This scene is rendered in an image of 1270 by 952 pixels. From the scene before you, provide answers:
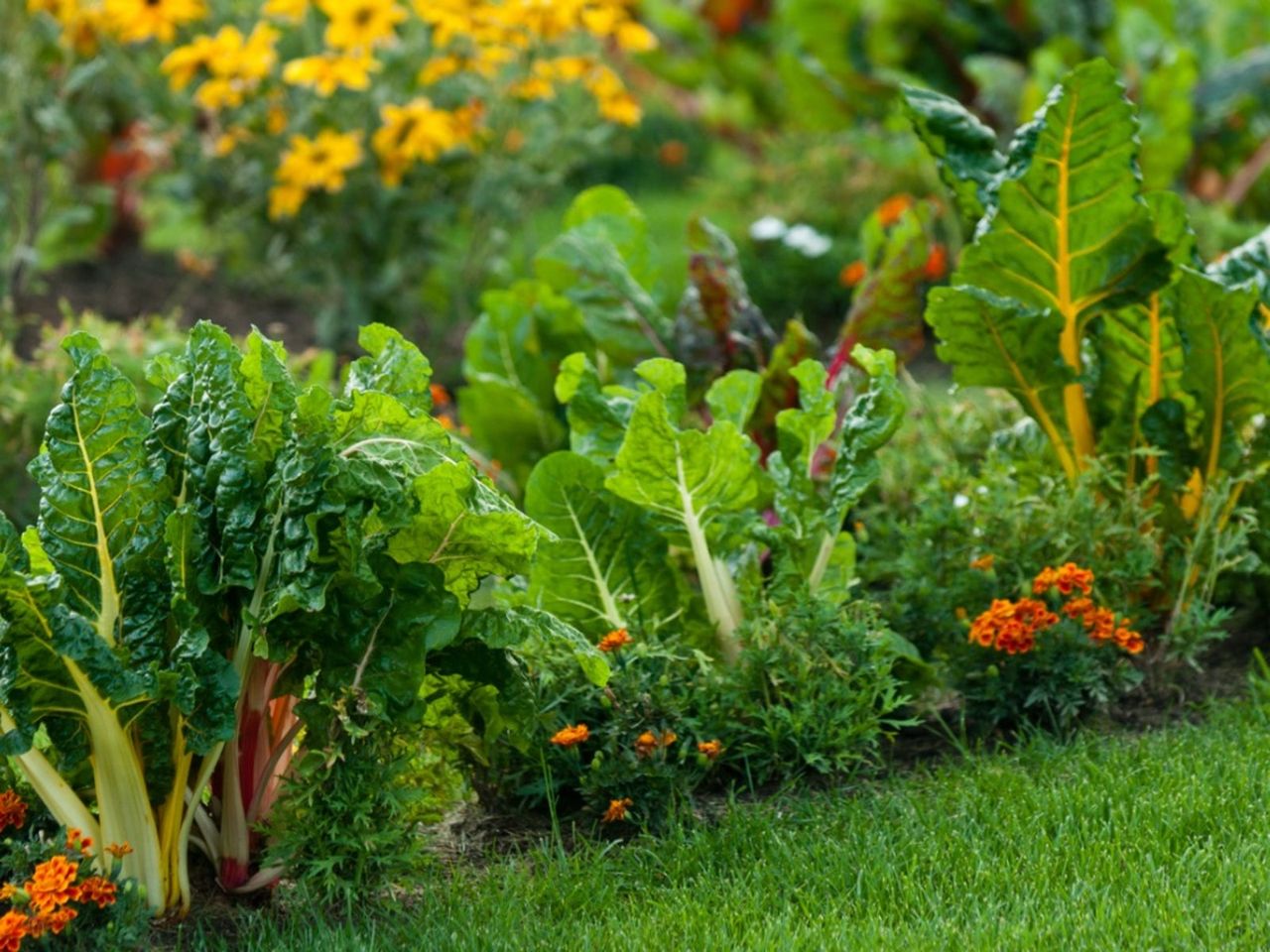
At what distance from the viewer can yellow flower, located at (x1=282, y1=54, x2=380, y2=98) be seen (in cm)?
539

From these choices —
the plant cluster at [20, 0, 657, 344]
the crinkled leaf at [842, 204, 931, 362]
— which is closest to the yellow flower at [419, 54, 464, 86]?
the plant cluster at [20, 0, 657, 344]

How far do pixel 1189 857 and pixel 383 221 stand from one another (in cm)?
406

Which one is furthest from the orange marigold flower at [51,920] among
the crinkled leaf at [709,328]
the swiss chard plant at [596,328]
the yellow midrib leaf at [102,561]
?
the crinkled leaf at [709,328]

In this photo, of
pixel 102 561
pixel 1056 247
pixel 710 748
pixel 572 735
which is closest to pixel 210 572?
pixel 102 561

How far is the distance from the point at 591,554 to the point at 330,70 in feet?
8.87

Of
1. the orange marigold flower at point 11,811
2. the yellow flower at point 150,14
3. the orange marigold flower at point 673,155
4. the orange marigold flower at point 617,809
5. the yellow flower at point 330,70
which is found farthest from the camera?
the orange marigold flower at point 673,155

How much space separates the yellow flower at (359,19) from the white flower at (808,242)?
2.26 m

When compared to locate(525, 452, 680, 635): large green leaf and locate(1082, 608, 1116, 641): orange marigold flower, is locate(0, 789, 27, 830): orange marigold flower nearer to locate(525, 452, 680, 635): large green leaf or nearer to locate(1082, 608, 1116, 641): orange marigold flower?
locate(525, 452, 680, 635): large green leaf

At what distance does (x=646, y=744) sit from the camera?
3.05 m

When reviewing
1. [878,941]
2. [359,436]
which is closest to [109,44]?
[359,436]

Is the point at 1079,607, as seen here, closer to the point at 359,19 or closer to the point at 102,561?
the point at 102,561

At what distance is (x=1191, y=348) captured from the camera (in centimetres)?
359

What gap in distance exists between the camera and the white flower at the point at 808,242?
714cm

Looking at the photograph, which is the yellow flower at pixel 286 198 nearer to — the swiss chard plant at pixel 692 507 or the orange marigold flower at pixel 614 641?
the swiss chard plant at pixel 692 507
